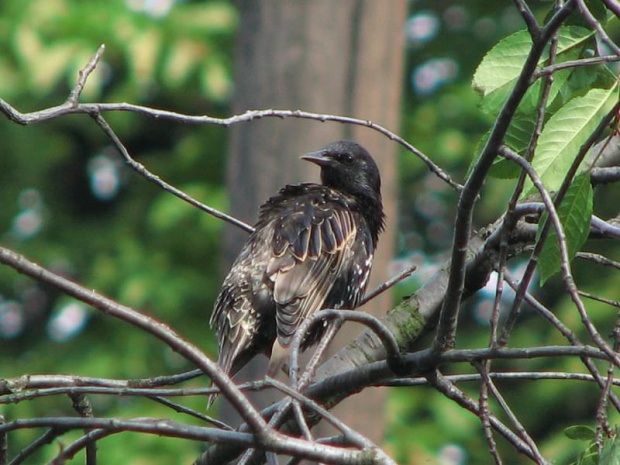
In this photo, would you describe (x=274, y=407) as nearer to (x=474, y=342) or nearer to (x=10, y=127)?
(x=474, y=342)

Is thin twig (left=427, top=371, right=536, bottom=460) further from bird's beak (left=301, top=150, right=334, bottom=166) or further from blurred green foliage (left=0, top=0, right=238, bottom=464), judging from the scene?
blurred green foliage (left=0, top=0, right=238, bottom=464)

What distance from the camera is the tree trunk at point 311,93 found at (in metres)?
6.51

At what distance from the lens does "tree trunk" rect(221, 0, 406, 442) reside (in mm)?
6512

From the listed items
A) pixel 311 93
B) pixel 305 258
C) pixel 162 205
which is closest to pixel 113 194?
pixel 162 205

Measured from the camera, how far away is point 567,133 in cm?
211

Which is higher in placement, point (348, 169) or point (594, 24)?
point (348, 169)

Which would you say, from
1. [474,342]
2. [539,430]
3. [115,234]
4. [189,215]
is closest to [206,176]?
[189,215]

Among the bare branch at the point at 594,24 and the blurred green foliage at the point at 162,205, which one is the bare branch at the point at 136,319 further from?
the blurred green foliage at the point at 162,205

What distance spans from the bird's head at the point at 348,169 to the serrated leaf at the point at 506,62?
2.82 metres


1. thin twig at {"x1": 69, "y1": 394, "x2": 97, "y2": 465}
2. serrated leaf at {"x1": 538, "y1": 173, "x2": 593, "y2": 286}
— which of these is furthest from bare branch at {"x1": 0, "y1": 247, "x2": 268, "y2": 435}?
thin twig at {"x1": 69, "y1": 394, "x2": 97, "y2": 465}

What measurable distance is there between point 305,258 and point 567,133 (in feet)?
7.65

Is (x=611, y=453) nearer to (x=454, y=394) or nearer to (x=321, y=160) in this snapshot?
(x=454, y=394)

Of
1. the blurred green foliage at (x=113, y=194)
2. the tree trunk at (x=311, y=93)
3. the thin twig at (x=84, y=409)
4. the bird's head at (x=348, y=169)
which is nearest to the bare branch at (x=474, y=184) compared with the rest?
the thin twig at (x=84, y=409)

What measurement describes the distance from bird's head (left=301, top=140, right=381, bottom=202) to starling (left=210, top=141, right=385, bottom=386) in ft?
0.84
